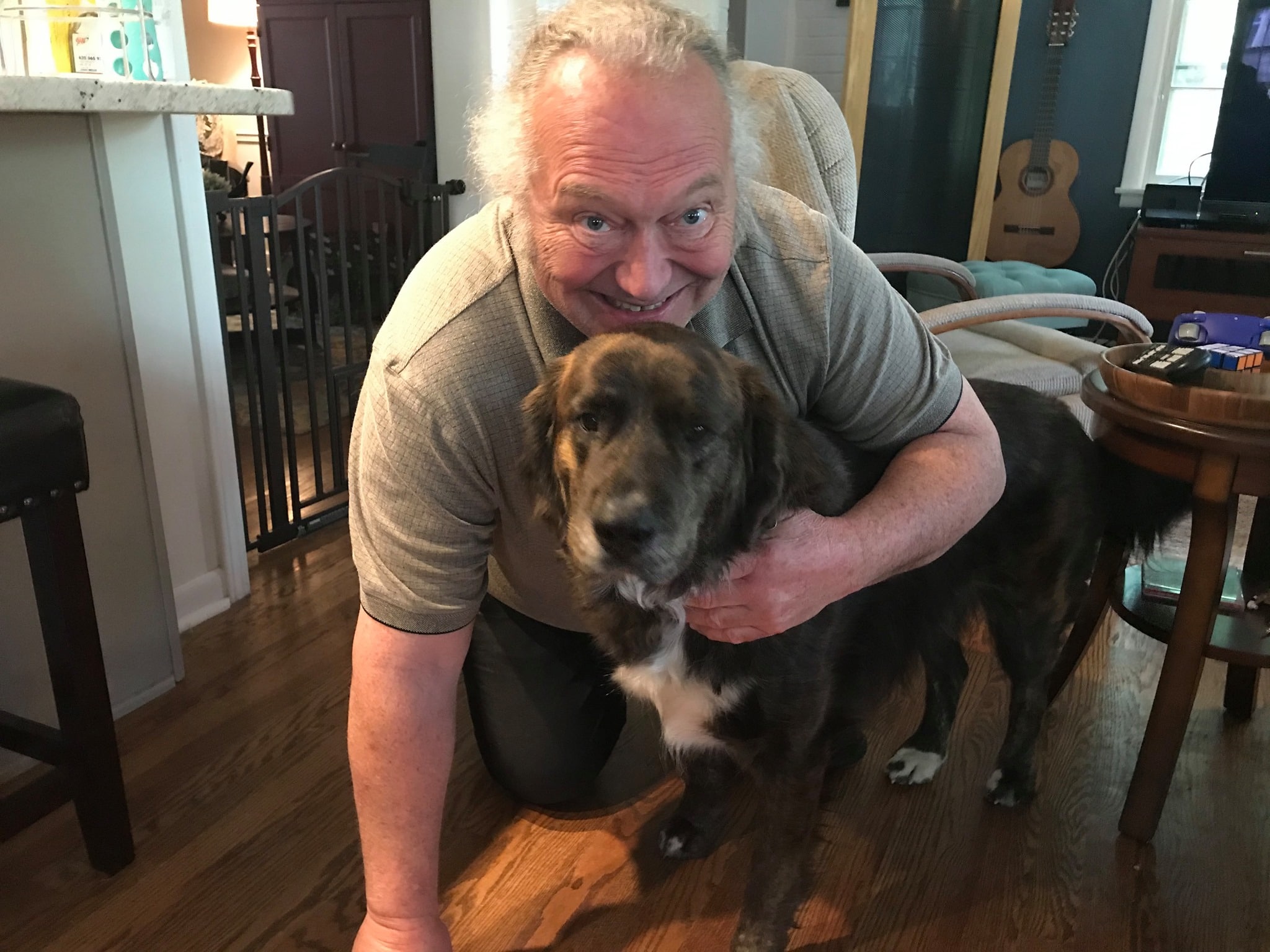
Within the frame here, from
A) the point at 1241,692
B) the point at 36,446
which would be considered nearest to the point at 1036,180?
the point at 1241,692

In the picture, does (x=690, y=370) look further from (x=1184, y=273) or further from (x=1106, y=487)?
(x=1184, y=273)

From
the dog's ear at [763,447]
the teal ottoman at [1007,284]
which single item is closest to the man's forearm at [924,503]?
the dog's ear at [763,447]

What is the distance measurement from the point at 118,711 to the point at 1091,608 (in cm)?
196

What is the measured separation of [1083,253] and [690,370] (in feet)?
16.5

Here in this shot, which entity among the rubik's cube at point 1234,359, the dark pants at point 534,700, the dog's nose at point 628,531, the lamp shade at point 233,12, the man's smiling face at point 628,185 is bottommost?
the dark pants at point 534,700

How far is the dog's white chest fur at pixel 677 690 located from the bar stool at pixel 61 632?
844 millimetres

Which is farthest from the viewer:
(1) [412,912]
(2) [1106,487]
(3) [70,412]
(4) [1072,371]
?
(4) [1072,371]

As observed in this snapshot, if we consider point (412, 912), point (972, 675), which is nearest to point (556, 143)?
point (412, 912)

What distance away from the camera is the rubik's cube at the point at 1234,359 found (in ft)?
5.13

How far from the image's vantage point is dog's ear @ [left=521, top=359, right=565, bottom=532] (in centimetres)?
108

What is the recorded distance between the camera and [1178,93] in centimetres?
498

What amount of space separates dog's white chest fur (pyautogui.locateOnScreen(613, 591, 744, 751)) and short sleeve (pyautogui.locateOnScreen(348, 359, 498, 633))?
9.1 inches

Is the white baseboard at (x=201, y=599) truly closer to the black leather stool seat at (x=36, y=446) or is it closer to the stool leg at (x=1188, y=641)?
the black leather stool seat at (x=36, y=446)

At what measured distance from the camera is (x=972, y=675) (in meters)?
2.16
